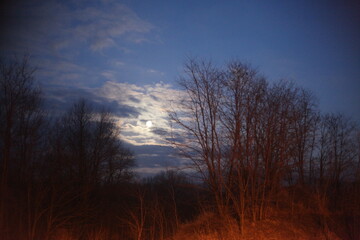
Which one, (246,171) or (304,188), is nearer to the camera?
(246,171)

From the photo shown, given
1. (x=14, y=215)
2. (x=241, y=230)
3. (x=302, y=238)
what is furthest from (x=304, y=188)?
(x=14, y=215)

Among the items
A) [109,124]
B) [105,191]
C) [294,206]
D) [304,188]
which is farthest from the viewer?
[109,124]

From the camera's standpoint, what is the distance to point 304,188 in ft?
62.2

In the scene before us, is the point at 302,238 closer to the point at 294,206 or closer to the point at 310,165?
the point at 294,206

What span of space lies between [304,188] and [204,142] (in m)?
8.97

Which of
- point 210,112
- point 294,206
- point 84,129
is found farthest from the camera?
point 84,129

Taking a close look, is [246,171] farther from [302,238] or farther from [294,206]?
[294,206]

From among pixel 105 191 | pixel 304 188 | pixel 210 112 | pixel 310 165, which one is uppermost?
pixel 210 112

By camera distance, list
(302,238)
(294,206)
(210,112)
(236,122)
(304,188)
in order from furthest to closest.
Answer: (304,188) → (294,206) → (210,112) → (236,122) → (302,238)

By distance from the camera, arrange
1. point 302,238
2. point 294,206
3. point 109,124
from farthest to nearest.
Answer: point 109,124 → point 294,206 → point 302,238

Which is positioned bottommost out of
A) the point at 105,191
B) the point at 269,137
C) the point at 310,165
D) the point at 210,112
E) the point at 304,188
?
the point at 105,191

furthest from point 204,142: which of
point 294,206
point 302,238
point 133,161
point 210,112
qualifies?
point 133,161

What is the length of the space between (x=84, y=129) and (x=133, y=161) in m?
7.68

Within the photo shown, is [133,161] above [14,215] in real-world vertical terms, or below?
above
